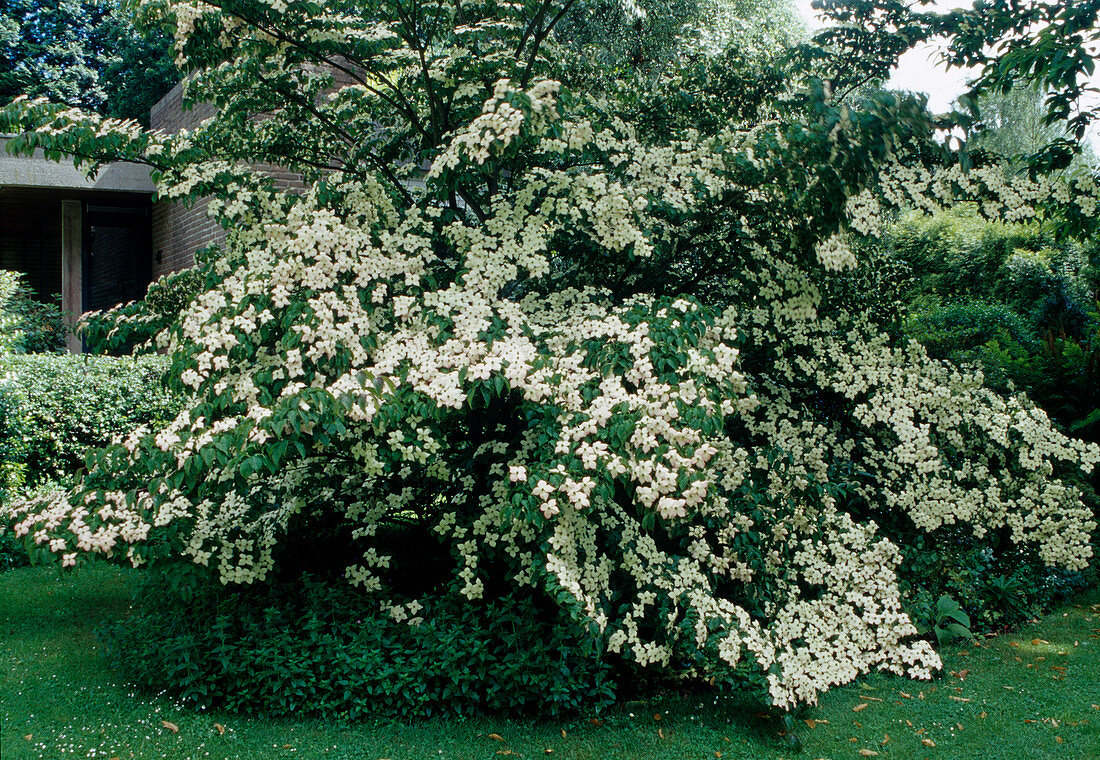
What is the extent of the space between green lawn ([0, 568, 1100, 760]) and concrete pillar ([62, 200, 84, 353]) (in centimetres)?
723

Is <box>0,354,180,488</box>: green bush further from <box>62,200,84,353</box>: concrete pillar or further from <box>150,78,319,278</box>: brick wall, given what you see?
<box>62,200,84,353</box>: concrete pillar

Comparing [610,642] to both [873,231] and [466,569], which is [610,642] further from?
[873,231]

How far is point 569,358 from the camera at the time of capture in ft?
11.6

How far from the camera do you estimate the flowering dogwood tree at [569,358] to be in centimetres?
337

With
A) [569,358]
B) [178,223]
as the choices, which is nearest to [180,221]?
[178,223]

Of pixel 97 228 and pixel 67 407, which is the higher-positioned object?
pixel 97 228

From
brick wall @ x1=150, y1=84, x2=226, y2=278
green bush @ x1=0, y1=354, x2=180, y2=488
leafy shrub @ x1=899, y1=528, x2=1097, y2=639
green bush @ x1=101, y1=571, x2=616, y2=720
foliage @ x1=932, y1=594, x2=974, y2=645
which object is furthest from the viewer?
brick wall @ x1=150, y1=84, x2=226, y2=278

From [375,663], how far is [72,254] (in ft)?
29.9

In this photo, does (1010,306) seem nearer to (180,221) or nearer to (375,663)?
(375,663)

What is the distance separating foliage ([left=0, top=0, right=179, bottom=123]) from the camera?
814 inches

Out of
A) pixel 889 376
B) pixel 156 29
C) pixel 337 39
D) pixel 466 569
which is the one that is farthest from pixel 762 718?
pixel 156 29

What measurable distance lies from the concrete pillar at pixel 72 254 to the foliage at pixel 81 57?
12.4 m

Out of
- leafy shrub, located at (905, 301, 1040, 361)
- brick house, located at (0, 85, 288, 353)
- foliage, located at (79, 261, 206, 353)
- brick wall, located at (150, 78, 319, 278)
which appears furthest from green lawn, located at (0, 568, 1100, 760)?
brick house, located at (0, 85, 288, 353)

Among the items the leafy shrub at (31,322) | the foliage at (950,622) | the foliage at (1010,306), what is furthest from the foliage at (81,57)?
the foliage at (950,622)
